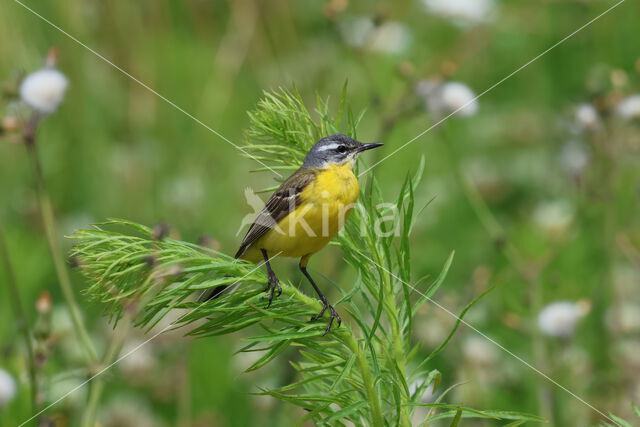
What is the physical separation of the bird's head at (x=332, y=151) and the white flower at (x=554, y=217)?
1.09m

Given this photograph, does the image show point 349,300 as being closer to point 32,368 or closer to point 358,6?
point 32,368

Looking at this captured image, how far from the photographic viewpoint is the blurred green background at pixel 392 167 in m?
1.60

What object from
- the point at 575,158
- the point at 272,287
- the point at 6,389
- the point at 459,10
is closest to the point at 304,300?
the point at 272,287

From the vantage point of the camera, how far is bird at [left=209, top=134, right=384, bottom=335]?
856mm

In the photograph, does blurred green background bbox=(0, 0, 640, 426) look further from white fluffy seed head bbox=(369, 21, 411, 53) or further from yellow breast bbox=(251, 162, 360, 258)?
yellow breast bbox=(251, 162, 360, 258)

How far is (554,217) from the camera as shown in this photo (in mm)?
2068

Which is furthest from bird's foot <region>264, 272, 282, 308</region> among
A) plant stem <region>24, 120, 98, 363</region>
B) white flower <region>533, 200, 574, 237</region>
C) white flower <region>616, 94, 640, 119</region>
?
white flower <region>533, 200, 574, 237</region>

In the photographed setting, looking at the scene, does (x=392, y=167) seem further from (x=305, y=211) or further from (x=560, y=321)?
(x=305, y=211)

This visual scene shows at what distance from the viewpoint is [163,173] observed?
2426mm

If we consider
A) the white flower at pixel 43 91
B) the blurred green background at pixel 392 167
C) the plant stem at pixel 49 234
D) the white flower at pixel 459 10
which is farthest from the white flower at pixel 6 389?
the white flower at pixel 459 10

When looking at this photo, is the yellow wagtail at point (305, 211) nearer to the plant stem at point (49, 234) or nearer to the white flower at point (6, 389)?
the plant stem at point (49, 234)

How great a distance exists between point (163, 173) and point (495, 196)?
1.00 meters

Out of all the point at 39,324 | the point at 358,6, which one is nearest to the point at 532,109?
the point at 358,6

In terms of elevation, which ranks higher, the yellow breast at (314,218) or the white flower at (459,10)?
the white flower at (459,10)
